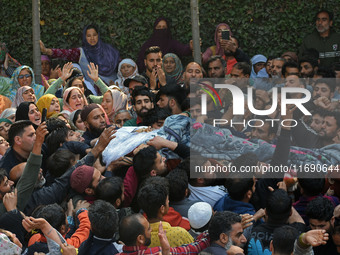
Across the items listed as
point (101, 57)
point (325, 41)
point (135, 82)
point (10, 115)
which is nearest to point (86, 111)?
point (10, 115)

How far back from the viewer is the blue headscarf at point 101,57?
11.5 metres

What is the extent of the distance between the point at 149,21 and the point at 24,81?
2.88m

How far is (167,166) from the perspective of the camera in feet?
23.8

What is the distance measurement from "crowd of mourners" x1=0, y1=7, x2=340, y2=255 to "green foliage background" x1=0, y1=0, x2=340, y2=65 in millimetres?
1191

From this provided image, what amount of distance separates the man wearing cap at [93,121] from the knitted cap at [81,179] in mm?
1367

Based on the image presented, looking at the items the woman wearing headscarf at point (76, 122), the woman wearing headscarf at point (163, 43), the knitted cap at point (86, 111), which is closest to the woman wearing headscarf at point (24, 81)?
the woman wearing headscarf at point (76, 122)

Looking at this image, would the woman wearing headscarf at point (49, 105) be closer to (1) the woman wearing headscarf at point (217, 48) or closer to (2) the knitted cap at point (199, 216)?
(1) the woman wearing headscarf at point (217, 48)

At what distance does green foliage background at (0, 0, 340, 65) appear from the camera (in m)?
11.9

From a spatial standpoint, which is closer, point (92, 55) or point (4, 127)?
point (4, 127)

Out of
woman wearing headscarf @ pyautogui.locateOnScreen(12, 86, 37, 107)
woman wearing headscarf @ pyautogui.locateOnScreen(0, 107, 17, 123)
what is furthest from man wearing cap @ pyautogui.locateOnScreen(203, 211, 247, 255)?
woman wearing headscarf @ pyautogui.locateOnScreen(12, 86, 37, 107)

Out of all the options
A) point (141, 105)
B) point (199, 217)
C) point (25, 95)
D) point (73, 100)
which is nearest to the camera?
point (199, 217)

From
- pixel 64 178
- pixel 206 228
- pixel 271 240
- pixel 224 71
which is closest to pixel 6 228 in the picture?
pixel 64 178

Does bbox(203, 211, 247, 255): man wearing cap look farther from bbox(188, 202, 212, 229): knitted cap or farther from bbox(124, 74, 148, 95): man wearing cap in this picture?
bbox(124, 74, 148, 95): man wearing cap

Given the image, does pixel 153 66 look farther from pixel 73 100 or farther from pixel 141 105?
pixel 141 105
